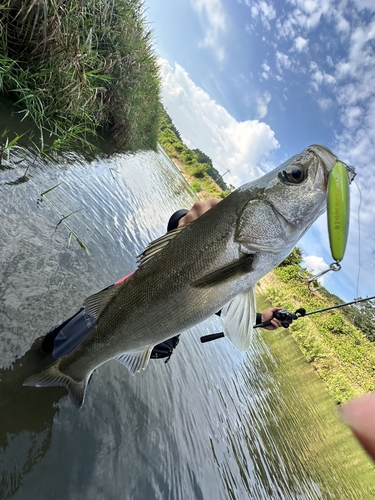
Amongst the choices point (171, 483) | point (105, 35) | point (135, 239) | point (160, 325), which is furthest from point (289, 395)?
point (105, 35)

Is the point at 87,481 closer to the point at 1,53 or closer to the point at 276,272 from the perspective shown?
the point at 1,53

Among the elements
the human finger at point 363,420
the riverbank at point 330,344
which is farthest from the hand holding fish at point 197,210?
the riverbank at point 330,344

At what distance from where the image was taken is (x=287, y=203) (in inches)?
84.5

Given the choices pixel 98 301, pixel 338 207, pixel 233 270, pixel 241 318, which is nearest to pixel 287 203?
pixel 338 207

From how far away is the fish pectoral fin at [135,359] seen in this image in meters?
2.46

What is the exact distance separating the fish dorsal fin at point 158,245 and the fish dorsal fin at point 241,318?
59 cm

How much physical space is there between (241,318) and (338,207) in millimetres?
983

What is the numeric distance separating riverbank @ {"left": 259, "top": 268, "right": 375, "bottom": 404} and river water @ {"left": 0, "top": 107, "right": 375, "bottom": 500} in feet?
21.7

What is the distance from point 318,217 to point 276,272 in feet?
94.2

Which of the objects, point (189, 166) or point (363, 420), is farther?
point (189, 166)

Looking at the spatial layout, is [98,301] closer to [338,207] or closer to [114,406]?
[338,207]

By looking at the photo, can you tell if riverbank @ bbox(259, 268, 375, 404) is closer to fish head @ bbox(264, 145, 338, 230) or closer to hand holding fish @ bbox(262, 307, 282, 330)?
hand holding fish @ bbox(262, 307, 282, 330)

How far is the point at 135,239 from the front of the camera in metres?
8.64

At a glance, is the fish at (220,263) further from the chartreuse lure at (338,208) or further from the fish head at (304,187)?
the chartreuse lure at (338,208)
